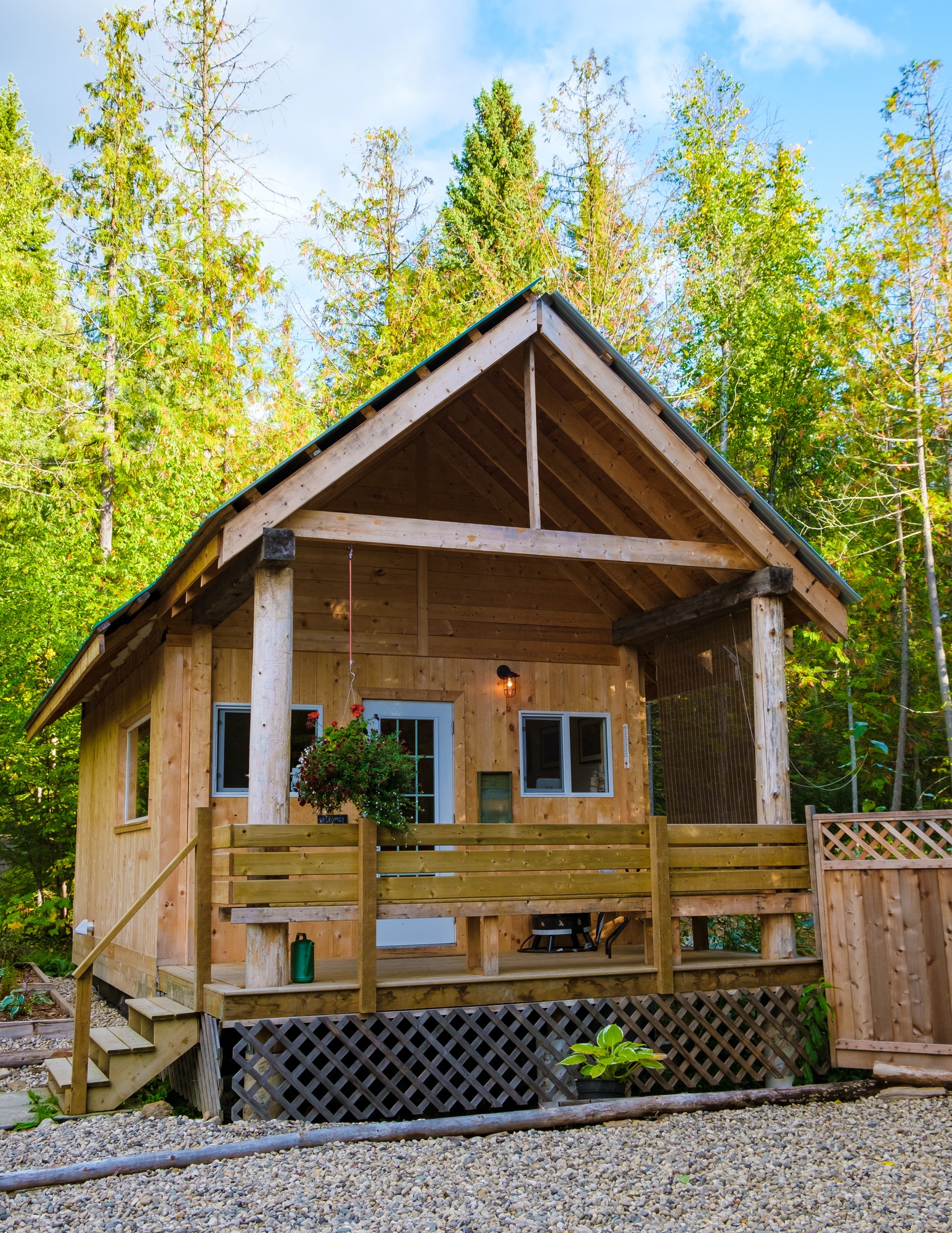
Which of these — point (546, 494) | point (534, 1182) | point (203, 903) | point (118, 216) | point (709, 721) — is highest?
point (118, 216)

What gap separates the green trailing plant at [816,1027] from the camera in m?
7.07

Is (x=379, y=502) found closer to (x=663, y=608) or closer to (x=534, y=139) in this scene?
(x=663, y=608)

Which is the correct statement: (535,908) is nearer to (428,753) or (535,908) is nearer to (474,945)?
(474,945)

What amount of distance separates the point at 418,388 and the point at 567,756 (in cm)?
391

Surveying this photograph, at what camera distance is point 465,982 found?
632 cm

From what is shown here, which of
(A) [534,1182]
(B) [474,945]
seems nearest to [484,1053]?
(B) [474,945]

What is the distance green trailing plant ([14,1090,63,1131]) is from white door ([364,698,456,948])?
9.39ft

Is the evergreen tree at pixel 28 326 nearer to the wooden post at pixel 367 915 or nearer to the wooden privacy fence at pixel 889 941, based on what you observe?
the wooden post at pixel 367 915

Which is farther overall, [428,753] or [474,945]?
[428,753]

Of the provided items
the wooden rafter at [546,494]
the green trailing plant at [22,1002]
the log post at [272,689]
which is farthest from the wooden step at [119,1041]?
the wooden rafter at [546,494]

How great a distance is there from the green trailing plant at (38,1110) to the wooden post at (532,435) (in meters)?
4.44

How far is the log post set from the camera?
245 inches

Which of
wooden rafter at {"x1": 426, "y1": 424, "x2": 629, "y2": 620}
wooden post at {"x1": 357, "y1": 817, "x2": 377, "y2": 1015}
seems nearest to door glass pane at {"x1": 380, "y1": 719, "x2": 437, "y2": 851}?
wooden rafter at {"x1": 426, "y1": 424, "x2": 629, "y2": 620}

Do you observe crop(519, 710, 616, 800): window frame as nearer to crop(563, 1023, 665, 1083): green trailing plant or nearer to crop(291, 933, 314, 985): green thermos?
crop(563, 1023, 665, 1083): green trailing plant
